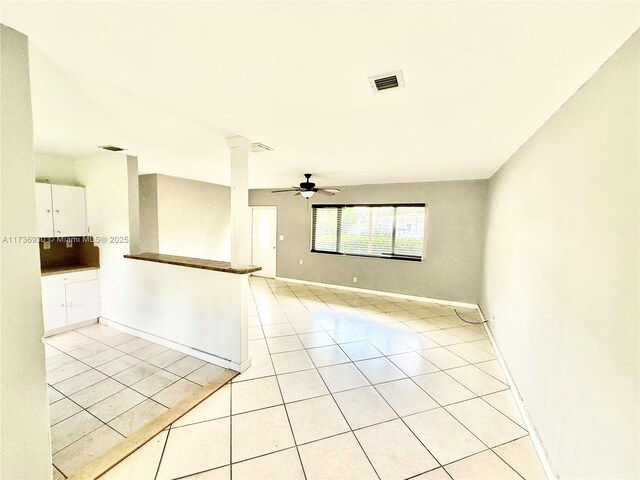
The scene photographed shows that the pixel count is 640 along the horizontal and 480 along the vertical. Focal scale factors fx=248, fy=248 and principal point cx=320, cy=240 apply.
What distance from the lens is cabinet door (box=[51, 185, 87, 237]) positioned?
343 cm

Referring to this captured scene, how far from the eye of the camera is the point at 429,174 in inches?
171

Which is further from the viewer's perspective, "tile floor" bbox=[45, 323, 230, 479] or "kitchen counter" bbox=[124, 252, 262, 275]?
"kitchen counter" bbox=[124, 252, 262, 275]

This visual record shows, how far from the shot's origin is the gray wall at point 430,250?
469cm

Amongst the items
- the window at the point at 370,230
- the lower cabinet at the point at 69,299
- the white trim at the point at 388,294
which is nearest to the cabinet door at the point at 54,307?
the lower cabinet at the point at 69,299

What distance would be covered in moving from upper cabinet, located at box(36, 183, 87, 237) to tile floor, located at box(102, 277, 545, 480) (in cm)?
309

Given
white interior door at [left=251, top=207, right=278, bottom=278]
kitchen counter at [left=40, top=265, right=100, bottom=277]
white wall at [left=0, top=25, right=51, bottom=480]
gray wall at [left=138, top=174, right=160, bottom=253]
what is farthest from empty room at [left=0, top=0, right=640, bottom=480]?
white interior door at [left=251, top=207, right=278, bottom=278]

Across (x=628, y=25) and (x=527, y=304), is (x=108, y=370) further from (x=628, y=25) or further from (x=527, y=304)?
(x=628, y=25)

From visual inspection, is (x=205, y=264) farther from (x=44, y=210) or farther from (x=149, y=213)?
(x=149, y=213)

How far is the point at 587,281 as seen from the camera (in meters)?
1.30

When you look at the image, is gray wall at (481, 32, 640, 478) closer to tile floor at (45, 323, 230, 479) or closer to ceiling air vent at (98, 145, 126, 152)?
tile floor at (45, 323, 230, 479)

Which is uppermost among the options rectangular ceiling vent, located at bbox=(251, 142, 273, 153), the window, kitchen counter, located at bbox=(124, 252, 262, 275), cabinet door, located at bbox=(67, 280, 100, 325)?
rectangular ceiling vent, located at bbox=(251, 142, 273, 153)

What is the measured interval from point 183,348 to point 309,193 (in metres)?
2.84

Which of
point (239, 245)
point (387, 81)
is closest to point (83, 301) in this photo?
point (239, 245)

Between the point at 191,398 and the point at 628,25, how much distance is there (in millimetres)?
3495
